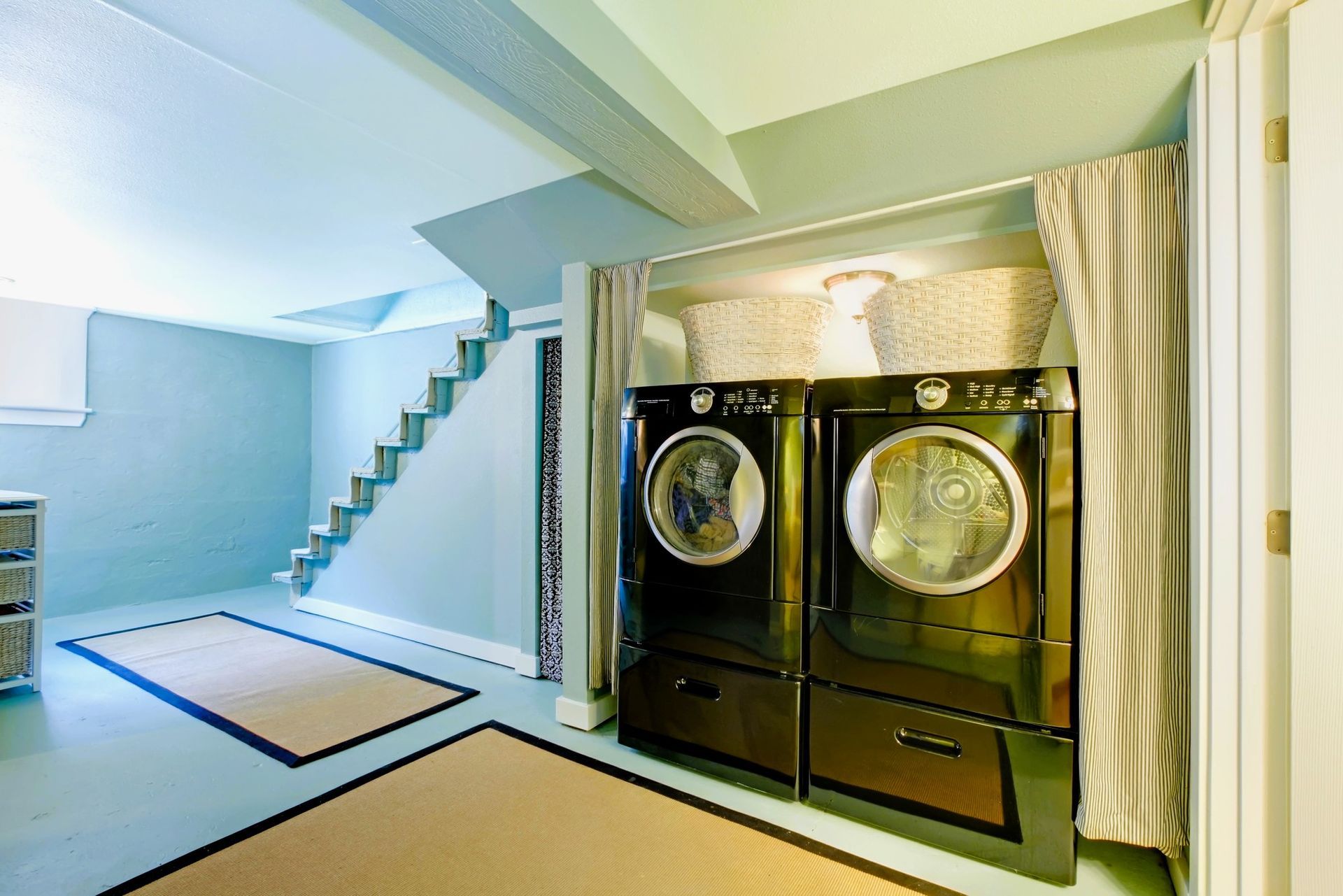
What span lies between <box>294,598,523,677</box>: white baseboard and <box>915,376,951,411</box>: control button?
246 cm

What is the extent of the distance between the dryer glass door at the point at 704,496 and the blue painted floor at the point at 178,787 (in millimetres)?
868

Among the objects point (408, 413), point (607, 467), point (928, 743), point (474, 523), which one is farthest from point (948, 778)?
point (408, 413)

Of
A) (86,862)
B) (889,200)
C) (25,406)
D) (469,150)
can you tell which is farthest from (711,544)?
(25,406)

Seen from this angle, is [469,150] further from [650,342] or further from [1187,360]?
[1187,360]

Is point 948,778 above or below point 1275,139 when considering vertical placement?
below

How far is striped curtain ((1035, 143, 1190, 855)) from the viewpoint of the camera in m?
1.53

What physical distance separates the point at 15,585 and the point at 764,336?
12.6 feet

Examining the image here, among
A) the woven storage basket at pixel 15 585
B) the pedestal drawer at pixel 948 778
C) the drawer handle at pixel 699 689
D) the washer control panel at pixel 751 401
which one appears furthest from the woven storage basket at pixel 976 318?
the woven storage basket at pixel 15 585

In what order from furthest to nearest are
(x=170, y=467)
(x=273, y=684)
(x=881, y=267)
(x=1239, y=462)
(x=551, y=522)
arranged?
(x=170, y=467) < (x=551, y=522) < (x=273, y=684) < (x=881, y=267) < (x=1239, y=462)

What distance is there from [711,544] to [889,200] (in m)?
1.33

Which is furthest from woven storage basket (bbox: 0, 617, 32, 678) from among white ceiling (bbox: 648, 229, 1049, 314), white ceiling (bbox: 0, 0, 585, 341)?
white ceiling (bbox: 648, 229, 1049, 314)

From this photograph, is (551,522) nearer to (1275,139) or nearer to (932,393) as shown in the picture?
(932,393)

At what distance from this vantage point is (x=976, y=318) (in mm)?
1765

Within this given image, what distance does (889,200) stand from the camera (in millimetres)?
1924
